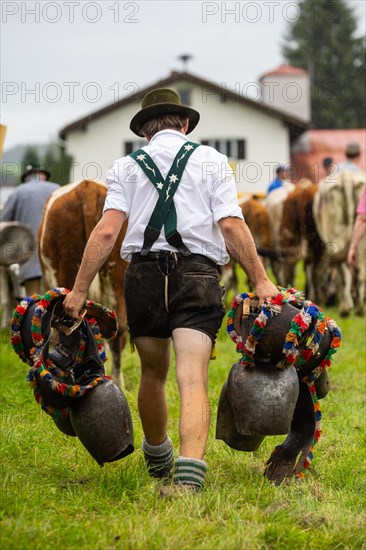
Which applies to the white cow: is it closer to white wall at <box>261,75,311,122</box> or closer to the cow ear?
the cow ear

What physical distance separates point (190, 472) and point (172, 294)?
824 millimetres

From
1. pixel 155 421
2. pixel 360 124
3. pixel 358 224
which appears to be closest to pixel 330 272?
pixel 358 224

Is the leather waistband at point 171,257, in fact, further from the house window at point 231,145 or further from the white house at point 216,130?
the house window at point 231,145

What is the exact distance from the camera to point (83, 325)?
488 centimetres

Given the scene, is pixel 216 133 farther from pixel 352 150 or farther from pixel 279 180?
pixel 352 150

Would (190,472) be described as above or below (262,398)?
below

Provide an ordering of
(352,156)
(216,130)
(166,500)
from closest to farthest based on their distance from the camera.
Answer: (166,500) → (352,156) → (216,130)

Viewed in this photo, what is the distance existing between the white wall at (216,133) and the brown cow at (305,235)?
2610 cm

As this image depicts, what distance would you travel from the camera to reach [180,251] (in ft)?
14.9

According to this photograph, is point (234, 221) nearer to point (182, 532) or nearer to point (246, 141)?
point (182, 532)

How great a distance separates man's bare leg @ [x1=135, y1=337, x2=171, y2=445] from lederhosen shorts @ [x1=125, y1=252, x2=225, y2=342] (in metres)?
0.08

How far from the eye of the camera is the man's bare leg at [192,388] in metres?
4.40

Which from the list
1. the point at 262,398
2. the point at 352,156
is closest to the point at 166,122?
the point at 262,398

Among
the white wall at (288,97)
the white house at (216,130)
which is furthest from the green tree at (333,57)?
the white house at (216,130)
